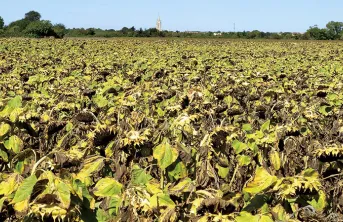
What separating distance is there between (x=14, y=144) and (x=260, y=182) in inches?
67.0

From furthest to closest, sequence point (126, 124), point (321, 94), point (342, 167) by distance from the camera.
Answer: point (321, 94)
point (126, 124)
point (342, 167)

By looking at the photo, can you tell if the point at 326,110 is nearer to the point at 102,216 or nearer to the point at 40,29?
the point at 102,216

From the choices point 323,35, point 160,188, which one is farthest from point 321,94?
point 323,35

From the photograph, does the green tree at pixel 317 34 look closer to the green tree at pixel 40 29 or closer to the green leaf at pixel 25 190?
the green tree at pixel 40 29

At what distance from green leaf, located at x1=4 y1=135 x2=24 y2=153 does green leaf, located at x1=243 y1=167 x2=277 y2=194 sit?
64.3 inches

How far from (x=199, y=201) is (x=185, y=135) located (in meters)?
0.95

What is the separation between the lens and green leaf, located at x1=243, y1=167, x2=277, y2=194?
78.5 inches

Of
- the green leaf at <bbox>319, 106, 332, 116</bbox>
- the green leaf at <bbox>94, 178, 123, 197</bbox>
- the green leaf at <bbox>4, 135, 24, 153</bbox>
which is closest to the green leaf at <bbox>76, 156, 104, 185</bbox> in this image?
the green leaf at <bbox>94, 178, 123, 197</bbox>

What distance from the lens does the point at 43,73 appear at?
965cm

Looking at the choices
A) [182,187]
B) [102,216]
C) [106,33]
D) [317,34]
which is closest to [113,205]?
[102,216]

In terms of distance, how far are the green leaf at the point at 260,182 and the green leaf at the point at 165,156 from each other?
449 millimetres

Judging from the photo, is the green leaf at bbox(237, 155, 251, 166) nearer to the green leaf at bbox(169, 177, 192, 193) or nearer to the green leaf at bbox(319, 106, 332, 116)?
the green leaf at bbox(169, 177, 192, 193)

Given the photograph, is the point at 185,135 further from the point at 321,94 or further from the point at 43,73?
the point at 43,73

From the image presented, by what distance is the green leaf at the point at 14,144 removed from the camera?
3.09 meters
